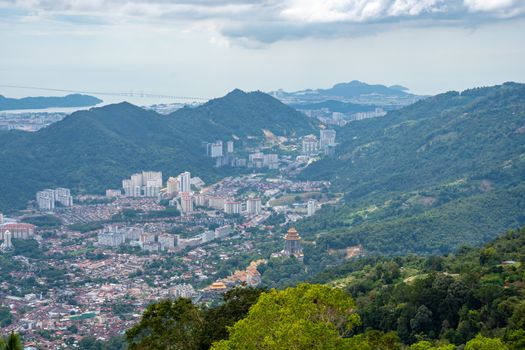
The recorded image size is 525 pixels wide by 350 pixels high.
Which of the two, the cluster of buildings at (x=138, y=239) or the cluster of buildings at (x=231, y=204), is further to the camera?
the cluster of buildings at (x=231, y=204)

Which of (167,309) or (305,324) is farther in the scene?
(167,309)

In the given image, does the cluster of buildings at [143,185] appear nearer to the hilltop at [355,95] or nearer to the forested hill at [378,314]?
the forested hill at [378,314]

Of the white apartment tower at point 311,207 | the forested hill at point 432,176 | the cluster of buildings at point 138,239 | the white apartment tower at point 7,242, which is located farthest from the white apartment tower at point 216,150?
the white apartment tower at point 7,242

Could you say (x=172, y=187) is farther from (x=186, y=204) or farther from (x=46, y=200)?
(x=46, y=200)

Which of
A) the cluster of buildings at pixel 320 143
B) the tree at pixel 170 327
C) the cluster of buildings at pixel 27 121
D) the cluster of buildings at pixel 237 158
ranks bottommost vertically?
the cluster of buildings at pixel 237 158

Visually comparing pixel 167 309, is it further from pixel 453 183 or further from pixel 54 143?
pixel 54 143

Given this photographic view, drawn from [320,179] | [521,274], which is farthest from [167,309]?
[320,179]
